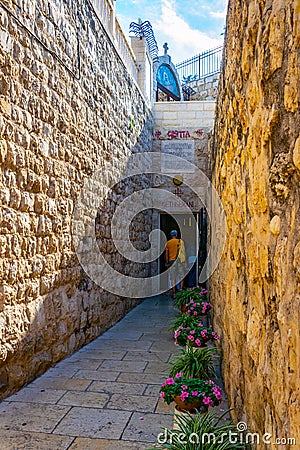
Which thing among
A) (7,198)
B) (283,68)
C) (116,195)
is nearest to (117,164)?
(116,195)

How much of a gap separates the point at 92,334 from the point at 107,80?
319cm

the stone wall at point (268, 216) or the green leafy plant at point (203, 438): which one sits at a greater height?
the stone wall at point (268, 216)

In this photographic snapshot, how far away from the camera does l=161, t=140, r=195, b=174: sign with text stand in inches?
365

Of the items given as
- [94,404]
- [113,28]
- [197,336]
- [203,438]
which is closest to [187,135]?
[113,28]

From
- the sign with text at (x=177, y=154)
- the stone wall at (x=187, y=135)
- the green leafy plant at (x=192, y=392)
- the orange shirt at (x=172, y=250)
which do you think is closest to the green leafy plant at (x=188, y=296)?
the orange shirt at (x=172, y=250)

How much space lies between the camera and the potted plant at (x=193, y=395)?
8.76 feet

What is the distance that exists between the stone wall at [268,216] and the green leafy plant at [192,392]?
190 millimetres

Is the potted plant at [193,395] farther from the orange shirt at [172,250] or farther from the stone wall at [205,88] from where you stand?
the stone wall at [205,88]

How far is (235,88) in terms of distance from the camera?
8.67 feet

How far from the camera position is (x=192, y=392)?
2695 millimetres

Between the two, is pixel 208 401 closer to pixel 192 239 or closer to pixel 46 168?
pixel 46 168

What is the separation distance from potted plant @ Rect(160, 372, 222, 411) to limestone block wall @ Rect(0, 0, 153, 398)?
1.22 m

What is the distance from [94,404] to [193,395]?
88 centimetres

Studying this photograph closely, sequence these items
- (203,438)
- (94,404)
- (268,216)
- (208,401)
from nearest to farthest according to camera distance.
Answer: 1. (268,216)
2. (203,438)
3. (208,401)
4. (94,404)
